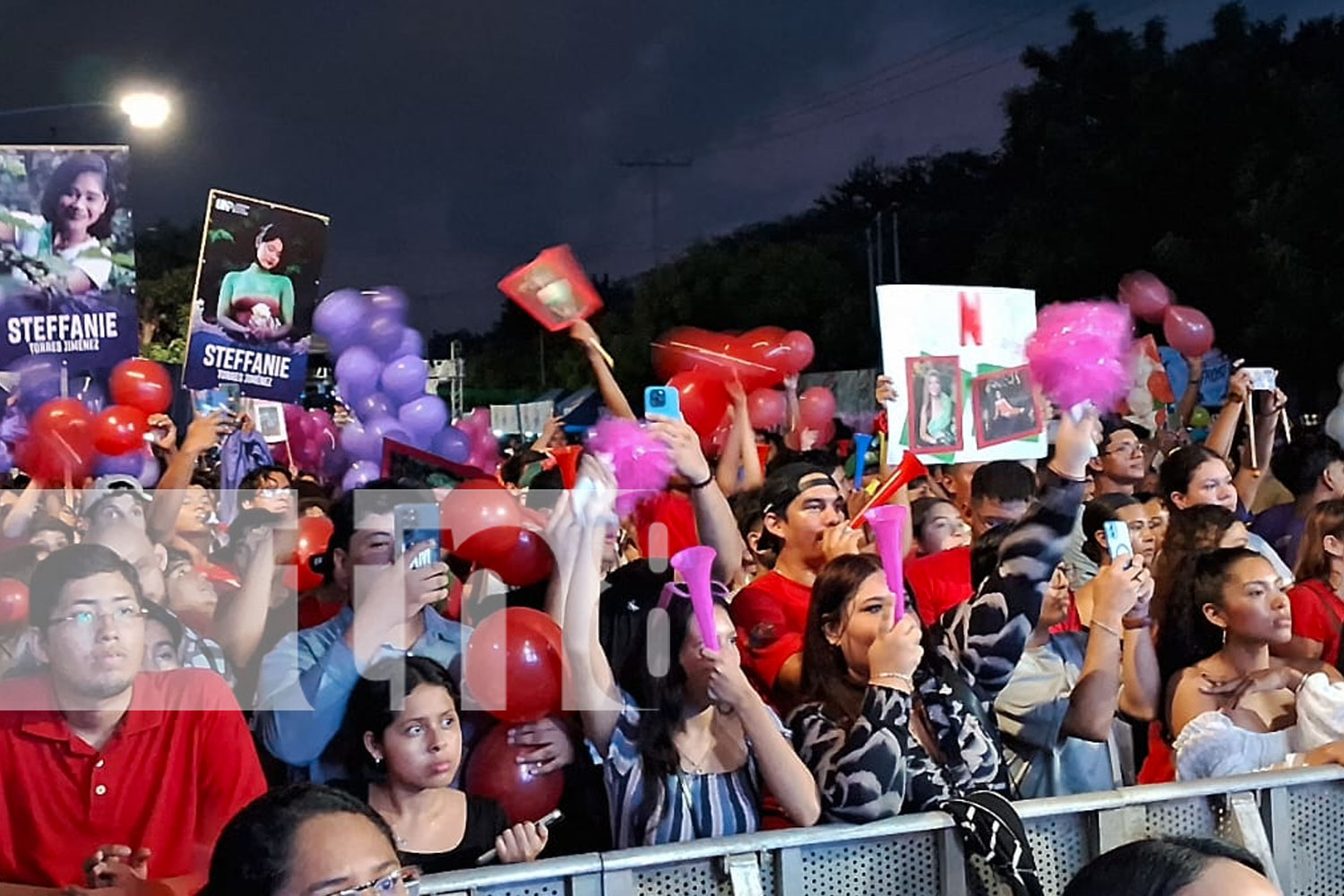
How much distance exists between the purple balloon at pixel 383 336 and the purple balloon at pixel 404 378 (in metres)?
0.07

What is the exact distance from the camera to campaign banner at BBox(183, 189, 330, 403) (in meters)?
5.99

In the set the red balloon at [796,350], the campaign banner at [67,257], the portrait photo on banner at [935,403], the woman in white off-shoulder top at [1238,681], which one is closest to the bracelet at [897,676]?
the woman in white off-shoulder top at [1238,681]

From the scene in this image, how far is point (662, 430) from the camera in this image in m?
3.30

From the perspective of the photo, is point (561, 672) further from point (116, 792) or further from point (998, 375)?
point (998, 375)

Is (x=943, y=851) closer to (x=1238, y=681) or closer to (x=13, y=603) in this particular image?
(x=1238, y=681)

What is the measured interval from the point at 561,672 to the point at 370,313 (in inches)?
158

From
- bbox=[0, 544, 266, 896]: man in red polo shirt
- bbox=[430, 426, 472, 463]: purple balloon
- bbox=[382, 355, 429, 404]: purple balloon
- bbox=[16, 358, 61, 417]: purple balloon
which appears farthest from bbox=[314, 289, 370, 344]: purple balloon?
bbox=[0, 544, 266, 896]: man in red polo shirt

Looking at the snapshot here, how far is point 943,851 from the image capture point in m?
2.61

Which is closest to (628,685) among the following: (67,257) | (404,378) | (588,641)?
(588,641)

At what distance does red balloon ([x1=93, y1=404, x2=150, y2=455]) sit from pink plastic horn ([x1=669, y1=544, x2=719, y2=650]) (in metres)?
3.61

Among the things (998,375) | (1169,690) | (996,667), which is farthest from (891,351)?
(996,667)

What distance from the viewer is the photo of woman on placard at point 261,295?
6.08 metres

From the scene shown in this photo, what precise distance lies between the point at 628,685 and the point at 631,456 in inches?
25.5

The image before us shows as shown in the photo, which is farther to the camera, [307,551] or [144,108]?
[144,108]
